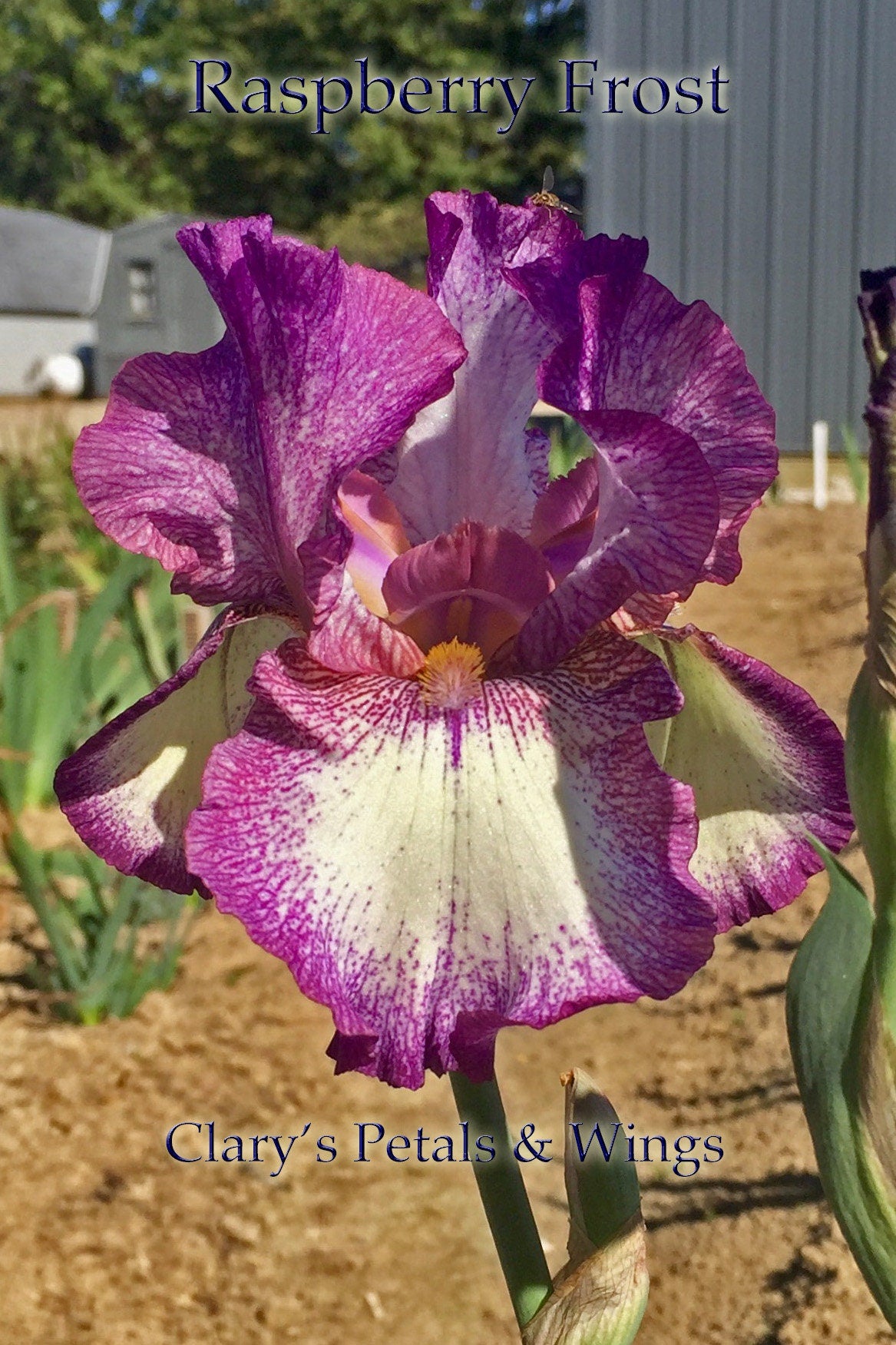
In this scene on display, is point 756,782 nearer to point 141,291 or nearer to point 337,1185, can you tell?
point 337,1185

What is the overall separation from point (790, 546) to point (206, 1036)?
3.79 meters

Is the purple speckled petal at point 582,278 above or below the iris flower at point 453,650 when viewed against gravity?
above

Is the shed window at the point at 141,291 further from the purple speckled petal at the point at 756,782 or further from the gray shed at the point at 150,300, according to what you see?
the purple speckled petal at the point at 756,782

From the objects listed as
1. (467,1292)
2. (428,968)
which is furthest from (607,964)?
(467,1292)

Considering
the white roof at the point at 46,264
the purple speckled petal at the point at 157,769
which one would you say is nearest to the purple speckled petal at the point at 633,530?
the purple speckled petal at the point at 157,769

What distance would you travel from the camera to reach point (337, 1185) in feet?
5.00

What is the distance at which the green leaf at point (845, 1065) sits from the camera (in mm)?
436

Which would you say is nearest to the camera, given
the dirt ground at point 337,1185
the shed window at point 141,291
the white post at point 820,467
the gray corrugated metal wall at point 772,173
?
the dirt ground at point 337,1185

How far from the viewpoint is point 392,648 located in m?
0.45

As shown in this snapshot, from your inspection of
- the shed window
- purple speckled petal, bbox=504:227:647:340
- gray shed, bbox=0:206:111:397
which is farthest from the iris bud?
gray shed, bbox=0:206:111:397

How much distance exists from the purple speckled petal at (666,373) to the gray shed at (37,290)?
48.1 feet

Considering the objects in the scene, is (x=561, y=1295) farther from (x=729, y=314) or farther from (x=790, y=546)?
(x=729, y=314)

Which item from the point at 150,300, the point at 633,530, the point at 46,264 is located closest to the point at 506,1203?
the point at 633,530

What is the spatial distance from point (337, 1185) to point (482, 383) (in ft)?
4.23
